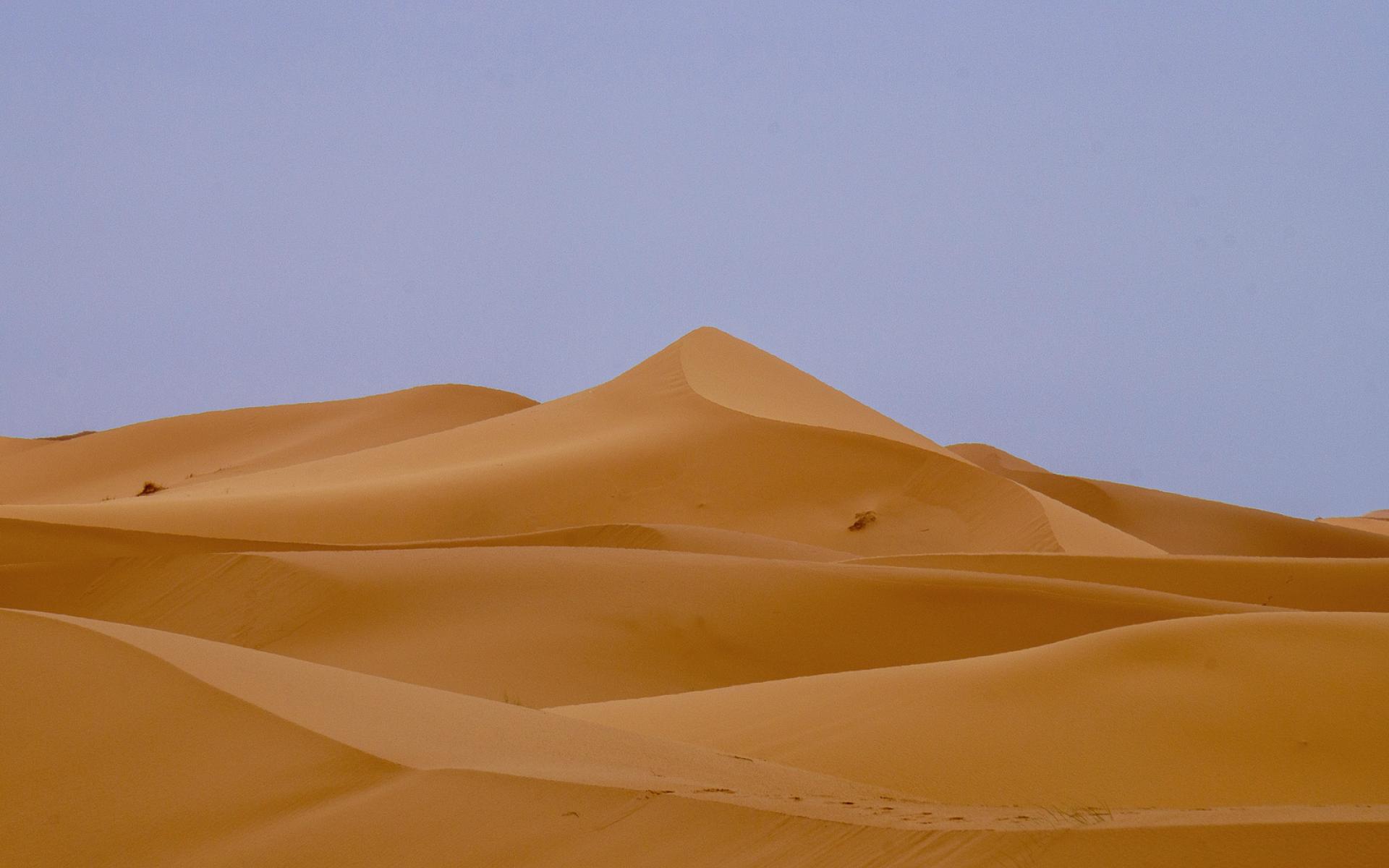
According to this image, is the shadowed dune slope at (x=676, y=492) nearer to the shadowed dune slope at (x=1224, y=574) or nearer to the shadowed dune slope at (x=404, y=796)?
the shadowed dune slope at (x=1224, y=574)

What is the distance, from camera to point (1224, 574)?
13.2 m

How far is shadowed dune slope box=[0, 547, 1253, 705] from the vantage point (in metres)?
9.40

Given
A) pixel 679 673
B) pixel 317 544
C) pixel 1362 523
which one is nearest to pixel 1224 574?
pixel 679 673

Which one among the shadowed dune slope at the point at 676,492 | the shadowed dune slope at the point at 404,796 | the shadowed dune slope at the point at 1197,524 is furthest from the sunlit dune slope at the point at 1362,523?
the shadowed dune slope at the point at 404,796

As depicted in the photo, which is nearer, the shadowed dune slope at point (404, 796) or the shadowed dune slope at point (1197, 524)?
the shadowed dune slope at point (404, 796)

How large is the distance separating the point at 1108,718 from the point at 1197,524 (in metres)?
24.4

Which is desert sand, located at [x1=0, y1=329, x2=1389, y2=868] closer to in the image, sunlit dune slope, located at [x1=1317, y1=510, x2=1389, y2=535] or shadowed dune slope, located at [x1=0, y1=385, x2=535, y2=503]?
shadowed dune slope, located at [x1=0, y1=385, x2=535, y2=503]

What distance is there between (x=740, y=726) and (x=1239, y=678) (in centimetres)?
233

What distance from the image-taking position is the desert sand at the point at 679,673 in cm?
336

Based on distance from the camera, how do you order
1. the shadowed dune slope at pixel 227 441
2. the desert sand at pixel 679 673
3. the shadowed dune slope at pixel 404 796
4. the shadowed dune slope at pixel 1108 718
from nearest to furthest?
1. the shadowed dune slope at pixel 404 796
2. the desert sand at pixel 679 673
3. the shadowed dune slope at pixel 1108 718
4. the shadowed dune slope at pixel 227 441

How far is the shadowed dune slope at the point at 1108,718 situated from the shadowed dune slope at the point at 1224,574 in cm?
535

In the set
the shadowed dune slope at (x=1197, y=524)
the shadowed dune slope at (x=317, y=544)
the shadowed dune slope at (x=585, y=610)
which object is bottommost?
the shadowed dune slope at (x=585, y=610)

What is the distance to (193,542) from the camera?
521 inches

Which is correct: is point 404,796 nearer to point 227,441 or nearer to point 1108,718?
point 1108,718
